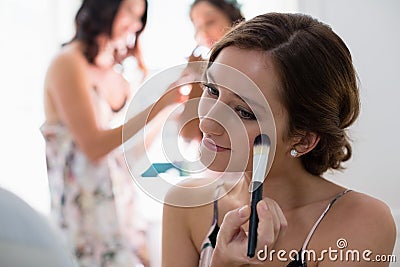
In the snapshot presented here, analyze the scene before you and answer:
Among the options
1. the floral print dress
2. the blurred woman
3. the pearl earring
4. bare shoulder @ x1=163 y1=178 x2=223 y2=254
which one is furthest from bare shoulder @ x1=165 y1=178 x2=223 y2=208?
the floral print dress

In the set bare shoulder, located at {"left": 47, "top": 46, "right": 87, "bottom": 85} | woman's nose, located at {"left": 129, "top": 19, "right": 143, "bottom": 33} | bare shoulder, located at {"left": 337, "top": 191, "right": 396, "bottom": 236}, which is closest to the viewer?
bare shoulder, located at {"left": 337, "top": 191, "right": 396, "bottom": 236}

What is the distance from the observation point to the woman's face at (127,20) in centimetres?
180

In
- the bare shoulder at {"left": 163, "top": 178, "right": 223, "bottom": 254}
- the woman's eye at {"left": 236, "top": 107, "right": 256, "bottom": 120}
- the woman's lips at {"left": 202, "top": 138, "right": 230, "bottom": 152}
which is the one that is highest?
the woman's eye at {"left": 236, "top": 107, "right": 256, "bottom": 120}

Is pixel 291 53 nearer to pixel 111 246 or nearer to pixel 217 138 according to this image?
pixel 217 138

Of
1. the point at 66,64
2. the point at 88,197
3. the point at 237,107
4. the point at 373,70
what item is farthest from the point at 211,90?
the point at 373,70

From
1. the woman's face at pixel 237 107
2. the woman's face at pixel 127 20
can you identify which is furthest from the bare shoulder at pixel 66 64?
the woman's face at pixel 237 107

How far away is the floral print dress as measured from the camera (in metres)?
1.71

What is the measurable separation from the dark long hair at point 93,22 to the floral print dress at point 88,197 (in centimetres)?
14

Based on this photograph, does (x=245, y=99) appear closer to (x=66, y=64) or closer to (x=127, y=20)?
(x=66, y=64)

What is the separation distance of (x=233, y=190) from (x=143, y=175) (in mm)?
185

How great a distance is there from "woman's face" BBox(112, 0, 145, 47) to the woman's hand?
48.2 inches

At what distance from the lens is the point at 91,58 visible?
178 cm

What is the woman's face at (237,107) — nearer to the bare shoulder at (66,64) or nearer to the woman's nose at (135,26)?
the bare shoulder at (66,64)

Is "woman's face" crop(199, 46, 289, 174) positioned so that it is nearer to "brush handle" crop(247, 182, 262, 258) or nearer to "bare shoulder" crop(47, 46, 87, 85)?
"brush handle" crop(247, 182, 262, 258)
